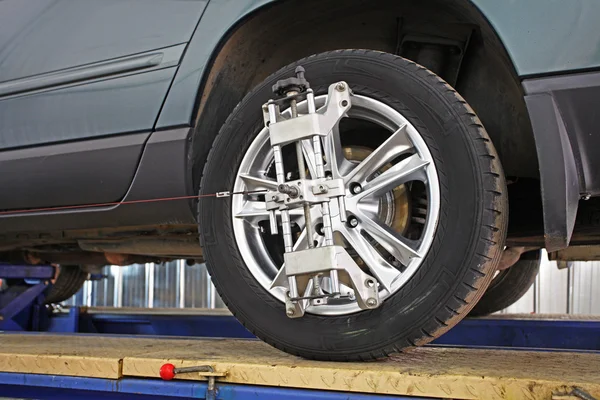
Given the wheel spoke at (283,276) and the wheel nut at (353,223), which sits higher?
the wheel nut at (353,223)

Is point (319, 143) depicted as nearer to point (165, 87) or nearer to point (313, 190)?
point (313, 190)

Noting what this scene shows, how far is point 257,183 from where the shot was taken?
4.85 feet

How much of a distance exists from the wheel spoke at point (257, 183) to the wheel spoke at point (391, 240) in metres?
0.24

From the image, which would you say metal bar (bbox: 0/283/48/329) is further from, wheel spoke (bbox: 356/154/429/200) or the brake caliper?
wheel spoke (bbox: 356/154/429/200)

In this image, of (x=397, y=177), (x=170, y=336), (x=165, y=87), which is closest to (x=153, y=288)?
(x=170, y=336)

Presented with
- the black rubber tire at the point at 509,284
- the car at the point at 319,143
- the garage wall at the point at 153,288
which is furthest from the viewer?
the garage wall at the point at 153,288

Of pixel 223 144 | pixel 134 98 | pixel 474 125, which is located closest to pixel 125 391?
pixel 223 144

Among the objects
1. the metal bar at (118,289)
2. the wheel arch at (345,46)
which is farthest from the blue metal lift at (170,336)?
the metal bar at (118,289)

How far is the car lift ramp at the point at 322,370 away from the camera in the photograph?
1156mm

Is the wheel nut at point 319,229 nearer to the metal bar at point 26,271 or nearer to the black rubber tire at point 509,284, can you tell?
the black rubber tire at point 509,284

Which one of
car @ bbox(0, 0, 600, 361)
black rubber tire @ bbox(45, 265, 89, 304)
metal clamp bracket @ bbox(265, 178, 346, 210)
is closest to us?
car @ bbox(0, 0, 600, 361)

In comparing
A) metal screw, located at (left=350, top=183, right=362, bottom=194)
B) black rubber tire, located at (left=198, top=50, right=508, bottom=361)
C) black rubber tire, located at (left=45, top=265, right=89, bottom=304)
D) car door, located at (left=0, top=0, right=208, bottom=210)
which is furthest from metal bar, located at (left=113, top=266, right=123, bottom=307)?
metal screw, located at (left=350, top=183, right=362, bottom=194)

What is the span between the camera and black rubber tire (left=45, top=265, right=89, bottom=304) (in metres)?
3.54

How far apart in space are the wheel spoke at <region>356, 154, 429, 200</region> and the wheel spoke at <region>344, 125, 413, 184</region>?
23 millimetres
